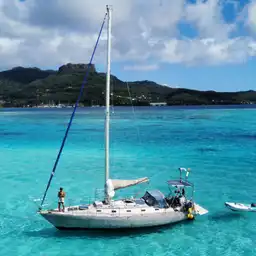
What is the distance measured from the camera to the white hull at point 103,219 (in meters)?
21.5

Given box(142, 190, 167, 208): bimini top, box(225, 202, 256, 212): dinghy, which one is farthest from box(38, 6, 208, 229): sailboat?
box(225, 202, 256, 212): dinghy

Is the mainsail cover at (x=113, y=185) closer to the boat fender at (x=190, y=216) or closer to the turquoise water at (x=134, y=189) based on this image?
the turquoise water at (x=134, y=189)

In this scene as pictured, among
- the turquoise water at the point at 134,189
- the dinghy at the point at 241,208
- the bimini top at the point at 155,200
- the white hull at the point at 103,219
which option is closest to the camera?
the turquoise water at the point at 134,189

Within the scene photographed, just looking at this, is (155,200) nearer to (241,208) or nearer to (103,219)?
(103,219)

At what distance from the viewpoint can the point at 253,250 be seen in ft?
67.1

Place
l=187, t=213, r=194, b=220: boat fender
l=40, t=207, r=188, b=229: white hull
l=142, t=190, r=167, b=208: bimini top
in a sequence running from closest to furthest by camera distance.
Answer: l=40, t=207, r=188, b=229: white hull
l=142, t=190, r=167, b=208: bimini top
l=187, t=213, r=194, b=220: boat fender

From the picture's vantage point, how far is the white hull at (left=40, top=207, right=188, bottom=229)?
2145 cm

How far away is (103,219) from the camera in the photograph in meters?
21.5

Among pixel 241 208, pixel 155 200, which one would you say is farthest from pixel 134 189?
pixel 241 208

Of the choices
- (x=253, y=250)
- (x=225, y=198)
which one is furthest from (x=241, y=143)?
(x=253, y=250)

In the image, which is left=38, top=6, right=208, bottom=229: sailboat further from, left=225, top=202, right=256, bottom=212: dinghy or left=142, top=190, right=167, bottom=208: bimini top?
left=225, top=202, right=256, bottom=212: dinghy

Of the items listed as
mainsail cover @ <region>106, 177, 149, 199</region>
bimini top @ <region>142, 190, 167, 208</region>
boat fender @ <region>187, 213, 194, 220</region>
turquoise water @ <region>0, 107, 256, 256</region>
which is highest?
mainsail cover @ <region>106, 177, 149, 199</region>

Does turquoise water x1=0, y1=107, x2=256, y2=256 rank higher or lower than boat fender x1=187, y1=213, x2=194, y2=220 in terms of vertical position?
lower

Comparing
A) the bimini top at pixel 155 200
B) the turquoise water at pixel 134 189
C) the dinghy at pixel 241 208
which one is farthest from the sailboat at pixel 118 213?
the dinghy at pixel 241 208
